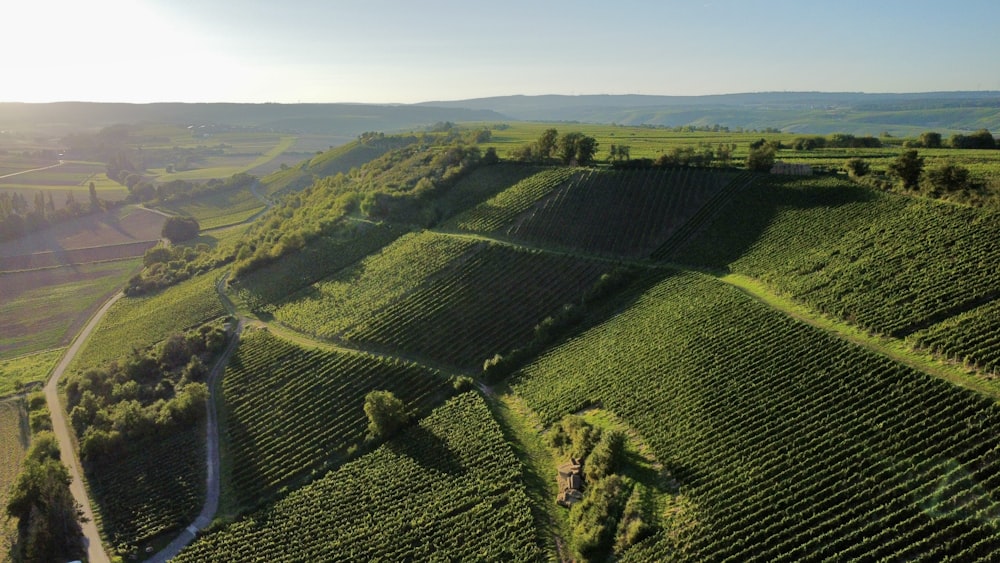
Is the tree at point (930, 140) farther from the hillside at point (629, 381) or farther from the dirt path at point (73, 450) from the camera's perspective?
the dirt path at point (73, 450)

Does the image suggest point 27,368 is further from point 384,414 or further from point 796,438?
point 796,438

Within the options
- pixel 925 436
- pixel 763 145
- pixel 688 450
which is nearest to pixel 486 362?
pixel 688 450

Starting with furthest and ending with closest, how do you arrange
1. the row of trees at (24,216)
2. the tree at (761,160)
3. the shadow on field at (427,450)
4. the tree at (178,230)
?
the row of trees at (24,216) → the tree at (178,230) → the tree at (761,160) → the shadow on field at (427,450)

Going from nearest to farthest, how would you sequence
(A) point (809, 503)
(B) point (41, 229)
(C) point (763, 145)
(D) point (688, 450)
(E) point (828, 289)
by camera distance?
(A) point (809, 503)
(D) point (688, 450)
(E) point (828, 289)
(C) point (763, 145)
(B) point (41, 229)

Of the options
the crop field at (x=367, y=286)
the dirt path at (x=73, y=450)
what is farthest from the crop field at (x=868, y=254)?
the dirt path at (x=73, y=450)

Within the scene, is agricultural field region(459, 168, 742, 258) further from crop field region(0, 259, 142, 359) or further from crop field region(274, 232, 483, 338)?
crop field region(0, 259, 142, 359)

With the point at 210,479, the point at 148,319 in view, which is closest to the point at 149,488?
the point at 210,479

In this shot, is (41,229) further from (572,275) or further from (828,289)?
(828,289)
